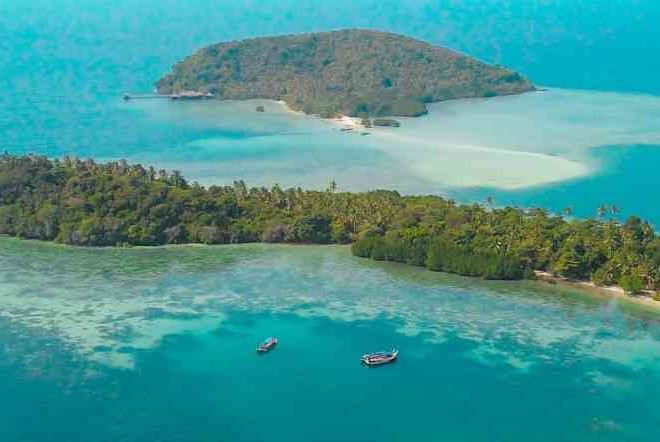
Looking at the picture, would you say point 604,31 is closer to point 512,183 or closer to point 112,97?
point 112,97

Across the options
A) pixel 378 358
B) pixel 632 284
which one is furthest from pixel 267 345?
pixel 632 284

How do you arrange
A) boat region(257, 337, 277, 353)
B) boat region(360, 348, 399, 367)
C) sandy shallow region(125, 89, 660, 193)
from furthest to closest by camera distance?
sandy shallow region(125, 89, 660, 193) < boat region(257, 337, 277, 353) < boat region(360, 348, 399, 367)

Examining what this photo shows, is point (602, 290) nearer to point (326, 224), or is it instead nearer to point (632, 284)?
point (632, 284)

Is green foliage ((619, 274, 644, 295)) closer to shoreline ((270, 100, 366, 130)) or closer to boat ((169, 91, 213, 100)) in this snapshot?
shoreline ((270, 100, 366, 130))

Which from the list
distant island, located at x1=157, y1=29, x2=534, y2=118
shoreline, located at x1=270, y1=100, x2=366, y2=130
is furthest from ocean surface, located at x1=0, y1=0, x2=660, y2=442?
distant island, located at x1=157, y1=29, x2=534, y2=118

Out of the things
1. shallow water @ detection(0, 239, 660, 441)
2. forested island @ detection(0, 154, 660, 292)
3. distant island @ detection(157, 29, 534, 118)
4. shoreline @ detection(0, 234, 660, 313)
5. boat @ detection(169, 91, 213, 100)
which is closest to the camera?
shallow water @ detection(0, 239, 660, 441)

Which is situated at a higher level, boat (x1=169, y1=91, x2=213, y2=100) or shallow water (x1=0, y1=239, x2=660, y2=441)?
boat (x1=169, y1=91, x2=213, y2=100)

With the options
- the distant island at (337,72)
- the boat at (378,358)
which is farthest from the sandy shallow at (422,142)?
the boat at (378,358)
